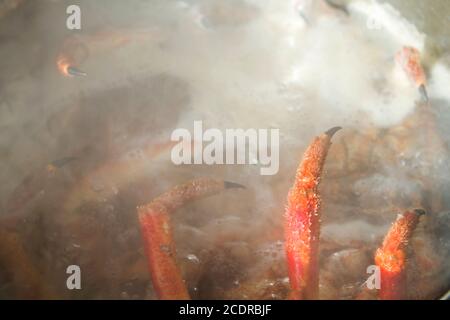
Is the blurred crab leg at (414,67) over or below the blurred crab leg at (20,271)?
over

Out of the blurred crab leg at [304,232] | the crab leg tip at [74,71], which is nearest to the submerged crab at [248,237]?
the blurred crab leg at [304,232]

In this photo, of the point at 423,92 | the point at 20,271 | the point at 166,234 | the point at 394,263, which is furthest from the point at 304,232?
the point at 423,92

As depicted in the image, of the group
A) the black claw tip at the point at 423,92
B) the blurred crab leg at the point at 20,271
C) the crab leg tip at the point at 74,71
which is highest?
the crab leg tip at the point at 74,71

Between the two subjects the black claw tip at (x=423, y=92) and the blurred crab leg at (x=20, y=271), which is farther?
the black claw tip at (x=423, y=92)

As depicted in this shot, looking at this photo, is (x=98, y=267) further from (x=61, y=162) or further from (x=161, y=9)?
(x=161, y=9)

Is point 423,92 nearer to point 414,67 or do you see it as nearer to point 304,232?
point 414,67

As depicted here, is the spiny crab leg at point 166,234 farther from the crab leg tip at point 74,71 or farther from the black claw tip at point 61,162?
the crab leg tip at point 74,71

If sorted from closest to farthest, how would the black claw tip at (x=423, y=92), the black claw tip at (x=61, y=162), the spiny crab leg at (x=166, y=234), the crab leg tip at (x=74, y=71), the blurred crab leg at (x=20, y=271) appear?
the spiny crab leg at (x=166, y=234), the blurred crab leg at (x=20, y=271), the black claw tip at (x=61, y=162), the crab leg tip at (x=74, y=71), the black claw tip at (x=423, y=92)

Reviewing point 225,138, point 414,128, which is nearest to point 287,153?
point 225,138
